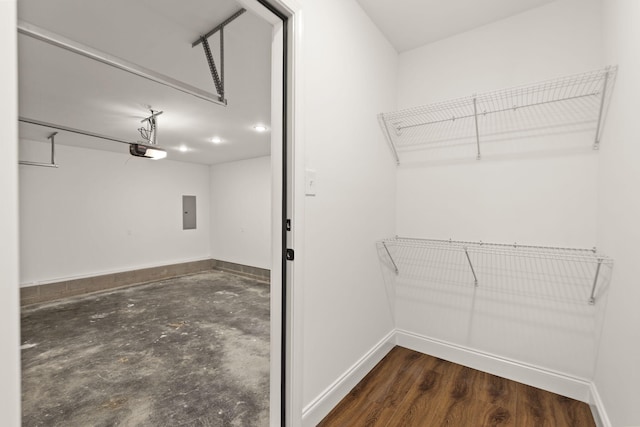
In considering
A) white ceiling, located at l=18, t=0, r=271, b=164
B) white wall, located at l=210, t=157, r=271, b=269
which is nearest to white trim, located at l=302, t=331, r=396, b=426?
white ceiling, located at l=18, t=0, r=271, b=164

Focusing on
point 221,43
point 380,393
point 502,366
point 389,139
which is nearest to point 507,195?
point 389,139

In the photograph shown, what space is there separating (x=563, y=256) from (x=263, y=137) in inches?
154

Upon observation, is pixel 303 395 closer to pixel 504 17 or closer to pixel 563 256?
pixel 563 256

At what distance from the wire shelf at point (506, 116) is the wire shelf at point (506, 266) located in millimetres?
722

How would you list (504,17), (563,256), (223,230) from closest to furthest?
1. (563,256)
2. (504,17)
3. (223,230)

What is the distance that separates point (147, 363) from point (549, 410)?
3030 mm

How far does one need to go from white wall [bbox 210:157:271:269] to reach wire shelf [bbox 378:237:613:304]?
151 inches

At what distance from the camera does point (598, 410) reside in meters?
1.61

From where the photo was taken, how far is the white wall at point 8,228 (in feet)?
2.05

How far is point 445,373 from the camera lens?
6.88ft

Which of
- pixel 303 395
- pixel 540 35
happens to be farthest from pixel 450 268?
pixel 540 35

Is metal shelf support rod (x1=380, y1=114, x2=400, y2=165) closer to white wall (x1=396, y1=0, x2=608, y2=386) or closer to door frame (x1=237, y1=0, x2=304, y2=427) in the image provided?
white wall (x1=396, y1=0, x2=608, y2=386)

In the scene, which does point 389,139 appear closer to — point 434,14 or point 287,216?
point 434,14

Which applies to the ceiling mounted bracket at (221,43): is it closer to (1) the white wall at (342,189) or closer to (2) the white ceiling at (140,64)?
(2) the white ceiling at (140,64)
